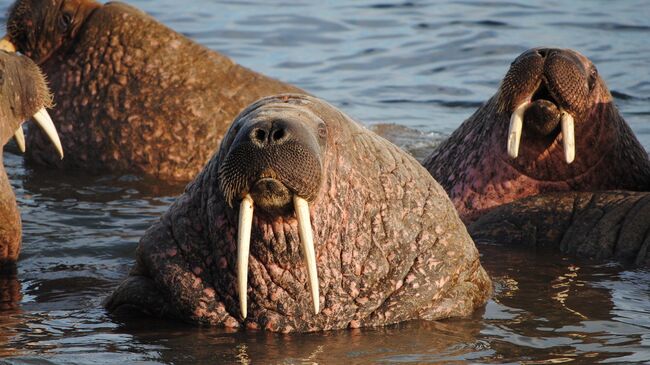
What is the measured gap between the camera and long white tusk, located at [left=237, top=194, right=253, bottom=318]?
6.39 meters

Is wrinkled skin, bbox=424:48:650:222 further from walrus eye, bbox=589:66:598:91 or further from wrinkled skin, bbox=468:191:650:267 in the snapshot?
wrinkled skin, bbox=468:191:650:267

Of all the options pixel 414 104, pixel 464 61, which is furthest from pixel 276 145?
pixel 464 61

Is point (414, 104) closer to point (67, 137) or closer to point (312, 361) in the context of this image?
point (67, 137)

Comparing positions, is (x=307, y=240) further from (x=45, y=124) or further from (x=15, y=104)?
(x=45, y=124)

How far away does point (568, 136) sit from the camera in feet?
29.8

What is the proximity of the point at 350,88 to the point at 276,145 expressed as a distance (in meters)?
10.2

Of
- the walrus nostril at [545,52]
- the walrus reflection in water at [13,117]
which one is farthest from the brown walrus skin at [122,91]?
the walrus nostril at [545,52]

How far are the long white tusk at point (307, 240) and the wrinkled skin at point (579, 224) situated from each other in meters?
2.95

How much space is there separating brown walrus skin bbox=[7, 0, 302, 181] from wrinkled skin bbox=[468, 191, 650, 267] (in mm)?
2959

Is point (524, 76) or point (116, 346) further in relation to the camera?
point (524, 76)

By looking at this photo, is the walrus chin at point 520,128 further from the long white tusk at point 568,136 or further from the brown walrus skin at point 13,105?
the brown walrus skin at point 13,105

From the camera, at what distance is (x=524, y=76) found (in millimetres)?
9047

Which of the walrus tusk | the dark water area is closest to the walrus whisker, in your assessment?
the dark water area

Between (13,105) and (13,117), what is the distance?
0.26ft
